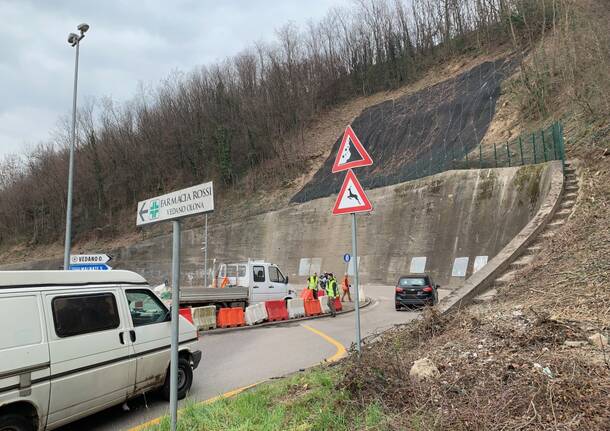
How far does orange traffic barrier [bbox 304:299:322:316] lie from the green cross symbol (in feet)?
46.5

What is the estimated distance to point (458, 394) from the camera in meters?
3.72

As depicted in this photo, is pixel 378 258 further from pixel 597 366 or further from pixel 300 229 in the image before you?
pixel 597 366

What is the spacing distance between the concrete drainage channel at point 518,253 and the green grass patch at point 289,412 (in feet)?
12.6

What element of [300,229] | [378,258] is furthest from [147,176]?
[378,258]

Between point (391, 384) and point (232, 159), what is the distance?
182ft

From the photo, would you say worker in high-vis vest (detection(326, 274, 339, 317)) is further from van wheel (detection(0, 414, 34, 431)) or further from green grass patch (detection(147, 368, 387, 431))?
van wheel (detection(0, 414, 34, 431))

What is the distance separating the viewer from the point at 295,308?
1745 cm

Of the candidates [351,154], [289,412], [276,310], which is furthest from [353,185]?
Result: [276,310]

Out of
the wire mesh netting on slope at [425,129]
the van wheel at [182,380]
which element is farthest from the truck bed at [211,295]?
the wire mesh netting on slope at [425,129]

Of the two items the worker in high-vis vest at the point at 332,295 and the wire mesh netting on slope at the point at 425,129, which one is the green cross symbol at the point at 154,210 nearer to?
the worker in high-vis vest at the point at 332,295

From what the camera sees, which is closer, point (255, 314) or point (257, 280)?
point (255, 314)

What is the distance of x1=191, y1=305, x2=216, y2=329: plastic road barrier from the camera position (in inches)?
551

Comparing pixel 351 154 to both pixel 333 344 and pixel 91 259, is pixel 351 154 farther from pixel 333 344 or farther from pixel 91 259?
pixel 91 259

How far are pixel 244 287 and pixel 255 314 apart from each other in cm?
198
